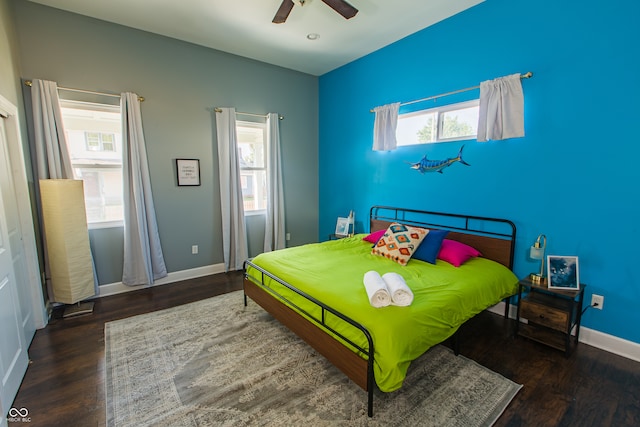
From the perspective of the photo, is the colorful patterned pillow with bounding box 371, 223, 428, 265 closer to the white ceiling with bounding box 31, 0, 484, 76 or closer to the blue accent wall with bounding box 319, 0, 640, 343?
the blue accent wall with bounding box 319, 0, 640, 343

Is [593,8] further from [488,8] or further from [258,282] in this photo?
[258,282]

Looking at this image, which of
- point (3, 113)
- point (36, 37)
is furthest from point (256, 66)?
point (3, 113)

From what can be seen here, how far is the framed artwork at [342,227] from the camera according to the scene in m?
4.49

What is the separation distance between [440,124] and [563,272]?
192cm

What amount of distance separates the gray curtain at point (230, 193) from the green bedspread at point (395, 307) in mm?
1424

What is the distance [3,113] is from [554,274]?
4.77 m

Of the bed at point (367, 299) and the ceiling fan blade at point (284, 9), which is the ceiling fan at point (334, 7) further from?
the bed at point (367, 299)

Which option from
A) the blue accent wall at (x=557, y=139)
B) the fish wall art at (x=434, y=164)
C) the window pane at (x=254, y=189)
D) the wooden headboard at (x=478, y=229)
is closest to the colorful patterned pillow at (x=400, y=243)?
the wooden headboard at (x=478, y=229)

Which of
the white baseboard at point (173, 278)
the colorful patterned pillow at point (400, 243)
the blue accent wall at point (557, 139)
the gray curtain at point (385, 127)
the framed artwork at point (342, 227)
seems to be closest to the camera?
the blue accent wall at point (557, 139)

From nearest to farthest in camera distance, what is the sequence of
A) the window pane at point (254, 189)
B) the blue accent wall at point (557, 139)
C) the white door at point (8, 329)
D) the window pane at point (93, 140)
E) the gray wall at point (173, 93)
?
the white door at point (8, 329), the blue accent wall at point (557, 139), the gray wall at point (173, 93), the window pane at point (93, 140), the window pane at point (254, 189)

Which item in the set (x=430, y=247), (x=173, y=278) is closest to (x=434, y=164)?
(x=430, y=247)

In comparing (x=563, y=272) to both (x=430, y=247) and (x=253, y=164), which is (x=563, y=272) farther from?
(x=253, y=164)

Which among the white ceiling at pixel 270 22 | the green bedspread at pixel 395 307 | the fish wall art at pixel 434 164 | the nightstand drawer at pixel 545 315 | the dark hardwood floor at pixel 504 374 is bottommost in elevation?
the dark hardwood floor at pixel 504 374

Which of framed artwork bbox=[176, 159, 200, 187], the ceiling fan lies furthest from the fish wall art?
framed artwork bbox=[176, 159, 200, 187]
